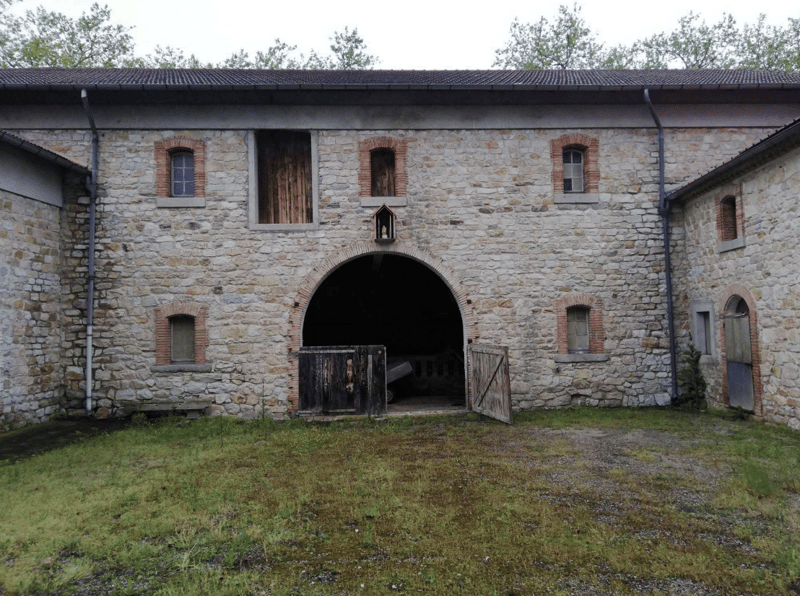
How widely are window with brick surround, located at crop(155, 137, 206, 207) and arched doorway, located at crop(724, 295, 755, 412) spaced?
10172mm

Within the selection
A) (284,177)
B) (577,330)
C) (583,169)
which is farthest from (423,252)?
(583,169)

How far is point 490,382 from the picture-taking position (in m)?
9.51

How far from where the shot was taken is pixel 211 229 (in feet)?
33.0

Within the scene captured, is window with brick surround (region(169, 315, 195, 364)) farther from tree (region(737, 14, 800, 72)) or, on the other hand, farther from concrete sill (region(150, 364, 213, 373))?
tree (region(737, 14, 800, 72))

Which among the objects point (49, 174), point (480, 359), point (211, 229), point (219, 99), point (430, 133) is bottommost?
point (480, 359)

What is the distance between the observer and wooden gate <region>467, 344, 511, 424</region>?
29.8ft

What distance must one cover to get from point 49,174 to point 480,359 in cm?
888

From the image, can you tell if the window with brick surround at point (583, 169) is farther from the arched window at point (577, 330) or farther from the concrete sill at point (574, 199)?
the arched window at point (577, 330)

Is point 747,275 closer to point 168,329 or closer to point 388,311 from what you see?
point 388,311


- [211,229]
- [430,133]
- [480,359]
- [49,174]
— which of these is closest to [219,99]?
[211,229]

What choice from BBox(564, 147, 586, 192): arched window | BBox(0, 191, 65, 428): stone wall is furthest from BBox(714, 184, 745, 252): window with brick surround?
BBox(0, 191, 65, 428): stone wall

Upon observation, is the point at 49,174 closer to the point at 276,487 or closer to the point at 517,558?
the point at 276,487

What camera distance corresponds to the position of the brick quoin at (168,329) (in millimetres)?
9844

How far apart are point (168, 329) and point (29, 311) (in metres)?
2.27
